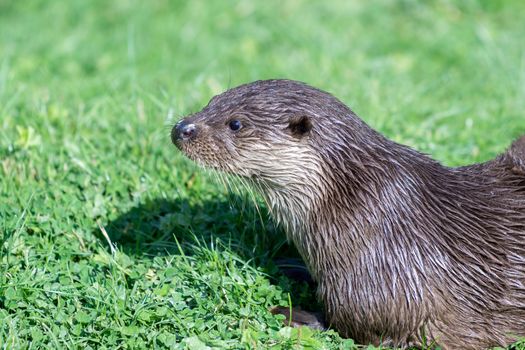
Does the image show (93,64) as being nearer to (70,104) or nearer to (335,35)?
(70,104)

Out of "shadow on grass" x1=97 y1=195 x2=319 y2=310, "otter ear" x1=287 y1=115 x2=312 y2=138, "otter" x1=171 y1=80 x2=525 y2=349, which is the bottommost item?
"shadow on grass" x1=97 y1=195 x2=319 y2=310

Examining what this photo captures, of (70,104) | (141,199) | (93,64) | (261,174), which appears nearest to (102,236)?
(141,199)

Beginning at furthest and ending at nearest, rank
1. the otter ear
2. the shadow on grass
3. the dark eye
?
the shadow on grass → the dark eye → the otter ear

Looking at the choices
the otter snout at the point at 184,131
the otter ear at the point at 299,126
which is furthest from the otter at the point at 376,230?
the otter snout at the point at 184,131

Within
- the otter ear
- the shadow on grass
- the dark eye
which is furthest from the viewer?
the shadow on grass

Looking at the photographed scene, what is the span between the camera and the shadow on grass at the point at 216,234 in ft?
11.5

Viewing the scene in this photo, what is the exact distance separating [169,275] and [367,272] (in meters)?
0.76

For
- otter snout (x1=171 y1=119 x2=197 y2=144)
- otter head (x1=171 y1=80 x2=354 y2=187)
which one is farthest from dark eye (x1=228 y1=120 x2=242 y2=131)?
otter snout (x1=171 y1=119 x2=197 y2=144)

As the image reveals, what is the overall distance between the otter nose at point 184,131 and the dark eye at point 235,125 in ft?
0.45

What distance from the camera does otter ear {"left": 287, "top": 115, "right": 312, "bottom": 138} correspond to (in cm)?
309

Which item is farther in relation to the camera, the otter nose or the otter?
the otter nose

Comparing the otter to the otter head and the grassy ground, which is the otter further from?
the grassy ground

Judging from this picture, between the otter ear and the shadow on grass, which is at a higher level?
the otter ear

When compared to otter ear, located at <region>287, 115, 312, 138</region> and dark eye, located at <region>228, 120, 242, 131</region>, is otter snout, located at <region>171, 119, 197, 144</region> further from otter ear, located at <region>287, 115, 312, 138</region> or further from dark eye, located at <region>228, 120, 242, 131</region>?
otter ear, located at <region>287, 115, 312, 138</region>
